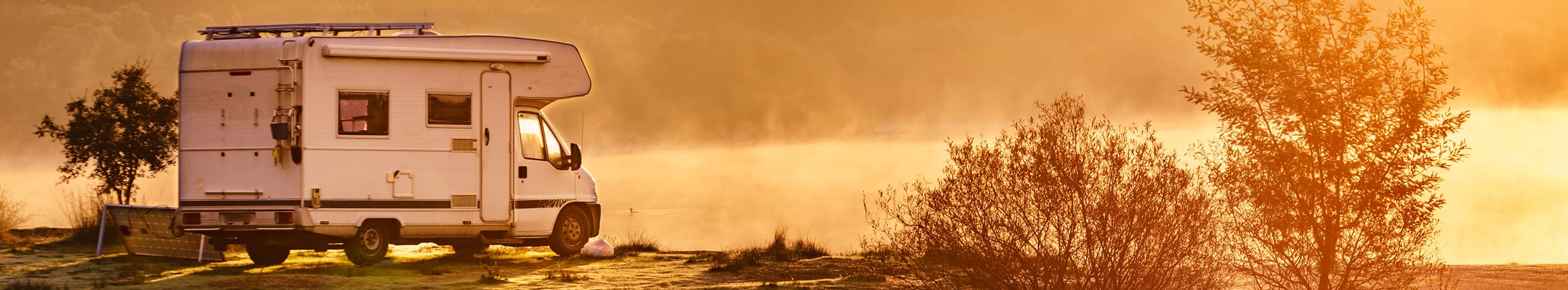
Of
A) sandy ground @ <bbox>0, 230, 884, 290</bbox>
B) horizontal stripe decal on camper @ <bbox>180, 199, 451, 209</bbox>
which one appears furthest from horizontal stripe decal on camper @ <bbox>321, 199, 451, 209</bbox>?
sandy ground @ <bbox>0, 230, 884, 290</bbox>

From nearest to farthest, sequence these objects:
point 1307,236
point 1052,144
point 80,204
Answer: point 1052,144 → point 1307,236 → point 80,204

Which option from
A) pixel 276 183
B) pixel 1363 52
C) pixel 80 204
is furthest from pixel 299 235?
pixel 1363 52

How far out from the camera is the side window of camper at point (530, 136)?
1784cm

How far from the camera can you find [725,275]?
18.1m

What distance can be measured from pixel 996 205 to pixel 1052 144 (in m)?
0.66

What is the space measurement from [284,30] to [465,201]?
2.93m

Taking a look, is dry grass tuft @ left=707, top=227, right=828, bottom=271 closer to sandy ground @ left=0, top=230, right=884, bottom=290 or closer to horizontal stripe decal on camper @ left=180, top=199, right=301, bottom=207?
sandy ground @ left=0, top=230, right=884, bottom=290

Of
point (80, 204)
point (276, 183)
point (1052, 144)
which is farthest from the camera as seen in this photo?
point (80, 204)

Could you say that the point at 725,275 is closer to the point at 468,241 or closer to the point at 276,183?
the point at 468,241

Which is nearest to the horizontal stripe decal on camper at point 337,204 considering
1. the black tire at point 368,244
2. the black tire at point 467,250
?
the black tire at point 368,244

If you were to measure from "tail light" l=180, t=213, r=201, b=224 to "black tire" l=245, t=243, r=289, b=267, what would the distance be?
3.39 feet

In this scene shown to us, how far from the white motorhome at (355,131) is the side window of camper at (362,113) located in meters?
0.02

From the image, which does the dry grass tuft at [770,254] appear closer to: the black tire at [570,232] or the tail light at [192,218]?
the black tire at [570,232]

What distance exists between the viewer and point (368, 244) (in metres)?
17.2
